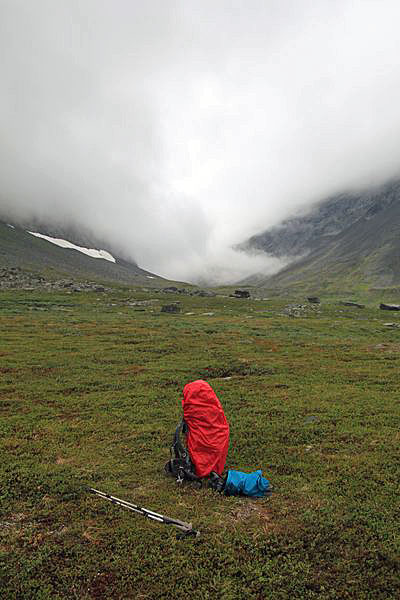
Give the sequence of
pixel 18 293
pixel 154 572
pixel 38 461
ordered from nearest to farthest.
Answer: pixel 154 572, pixel 38 461, pixel 18 293

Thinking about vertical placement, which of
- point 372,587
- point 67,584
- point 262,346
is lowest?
point 67,584

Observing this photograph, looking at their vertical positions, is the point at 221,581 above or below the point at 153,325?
below

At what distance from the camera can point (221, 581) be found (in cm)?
672

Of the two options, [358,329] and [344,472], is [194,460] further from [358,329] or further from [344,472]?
[358,329]

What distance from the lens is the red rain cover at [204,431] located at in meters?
10.7

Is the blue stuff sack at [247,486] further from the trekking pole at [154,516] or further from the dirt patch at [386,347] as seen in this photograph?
the dirt patch at [386,347]

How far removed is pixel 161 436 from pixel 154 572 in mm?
7429

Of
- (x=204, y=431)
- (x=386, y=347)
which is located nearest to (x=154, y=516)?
(x=204, y=431)

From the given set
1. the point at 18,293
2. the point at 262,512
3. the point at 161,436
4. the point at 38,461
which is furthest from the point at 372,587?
the point at 18,293

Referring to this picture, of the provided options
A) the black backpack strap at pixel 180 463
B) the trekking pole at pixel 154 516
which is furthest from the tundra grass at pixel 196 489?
the black backpack strap at pixel 180 463

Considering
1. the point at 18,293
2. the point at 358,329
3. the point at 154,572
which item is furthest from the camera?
the point at 18,293

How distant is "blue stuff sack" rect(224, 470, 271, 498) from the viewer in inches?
384

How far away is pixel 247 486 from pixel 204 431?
2.12m

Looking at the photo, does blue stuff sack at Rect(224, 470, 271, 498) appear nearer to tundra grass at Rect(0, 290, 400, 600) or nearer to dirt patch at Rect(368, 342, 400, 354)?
tundra grass at Rect(0, 290, 400, 600)
